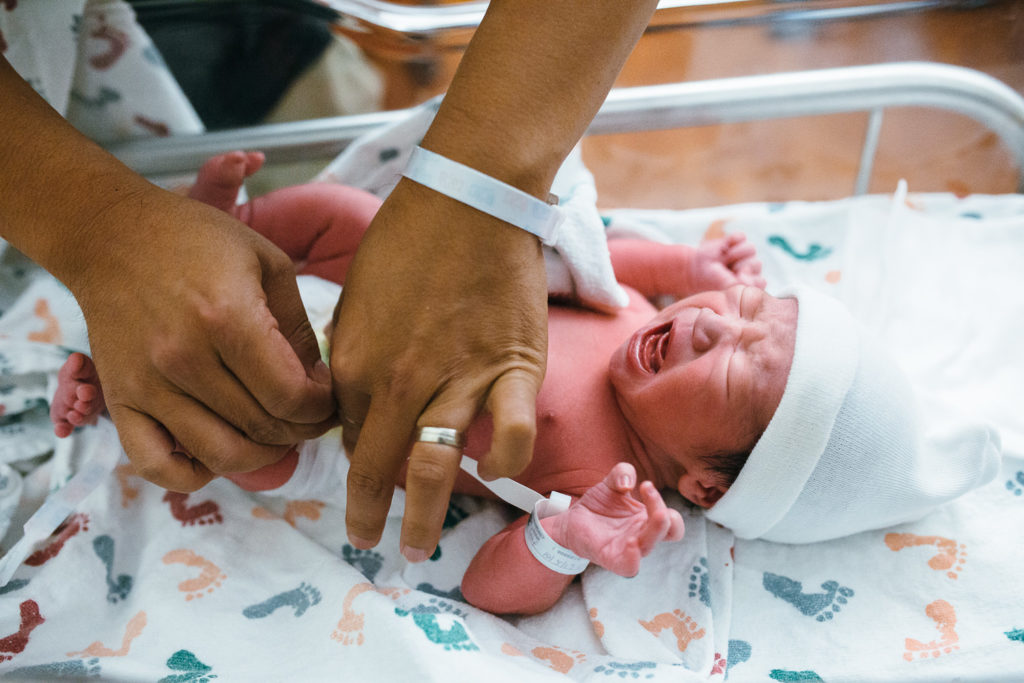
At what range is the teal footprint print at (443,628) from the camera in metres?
0.91

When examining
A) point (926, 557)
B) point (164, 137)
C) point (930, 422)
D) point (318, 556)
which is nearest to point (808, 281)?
point (930, 422)

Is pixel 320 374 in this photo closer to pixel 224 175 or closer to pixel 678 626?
pixel 224 175

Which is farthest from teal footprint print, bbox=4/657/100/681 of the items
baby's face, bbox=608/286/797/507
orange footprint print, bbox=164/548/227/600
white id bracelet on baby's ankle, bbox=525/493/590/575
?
baby's face, bbox=608/286/797/507

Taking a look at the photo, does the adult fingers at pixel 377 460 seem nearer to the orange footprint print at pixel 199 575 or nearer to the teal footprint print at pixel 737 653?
the orange footprint print at pixel 199 575

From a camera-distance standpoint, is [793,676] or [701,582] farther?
[701,582]

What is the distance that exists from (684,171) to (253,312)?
1.51m

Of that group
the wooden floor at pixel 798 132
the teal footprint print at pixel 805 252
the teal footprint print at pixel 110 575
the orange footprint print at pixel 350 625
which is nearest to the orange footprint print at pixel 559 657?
the orange footprint print at pixel 350 625

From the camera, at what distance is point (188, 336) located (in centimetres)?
73

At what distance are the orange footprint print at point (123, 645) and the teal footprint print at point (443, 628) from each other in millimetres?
337

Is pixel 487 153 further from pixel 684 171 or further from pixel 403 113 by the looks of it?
pixel 684 171

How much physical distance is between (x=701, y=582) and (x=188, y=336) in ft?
2.45

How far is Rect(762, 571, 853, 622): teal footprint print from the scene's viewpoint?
3.44ft

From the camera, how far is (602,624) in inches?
40.3

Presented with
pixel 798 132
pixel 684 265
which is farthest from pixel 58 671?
pixel 798 132
